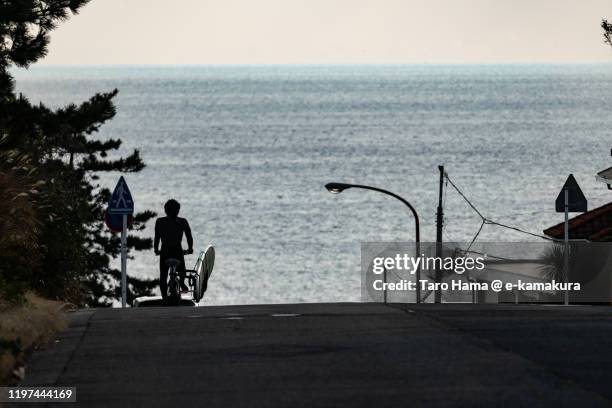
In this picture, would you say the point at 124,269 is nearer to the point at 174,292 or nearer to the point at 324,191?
the point at 174,292

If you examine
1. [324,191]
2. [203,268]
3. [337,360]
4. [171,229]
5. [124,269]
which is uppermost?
[337,360]

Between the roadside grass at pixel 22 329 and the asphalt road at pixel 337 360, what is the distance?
165mm

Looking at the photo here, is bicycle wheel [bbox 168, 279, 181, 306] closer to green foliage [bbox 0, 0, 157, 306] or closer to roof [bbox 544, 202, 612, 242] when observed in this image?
green foliage [bbox 0, 0, 157, 306]

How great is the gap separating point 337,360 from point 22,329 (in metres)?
3.56

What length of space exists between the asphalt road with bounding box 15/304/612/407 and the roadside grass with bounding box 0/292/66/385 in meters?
0.16

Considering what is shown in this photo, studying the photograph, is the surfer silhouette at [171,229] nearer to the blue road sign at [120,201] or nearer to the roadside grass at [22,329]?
the roadside grass at [22,329]

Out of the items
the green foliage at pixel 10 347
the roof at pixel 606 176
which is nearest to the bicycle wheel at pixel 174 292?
the green foliage at pixel 10 347

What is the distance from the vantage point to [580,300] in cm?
3209

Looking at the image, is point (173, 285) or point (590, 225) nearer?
point (173, 285)

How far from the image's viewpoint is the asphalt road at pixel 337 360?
35.9ft

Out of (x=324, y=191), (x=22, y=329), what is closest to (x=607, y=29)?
(x=22, y=329)

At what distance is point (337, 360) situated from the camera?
1288 centimetres

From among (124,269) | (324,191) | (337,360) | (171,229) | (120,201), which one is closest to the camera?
(337,360)

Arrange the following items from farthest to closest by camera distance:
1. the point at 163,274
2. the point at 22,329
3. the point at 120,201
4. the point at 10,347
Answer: the point at 120,201
the point at 163,274
the point at 22,329
the point at 10,347
